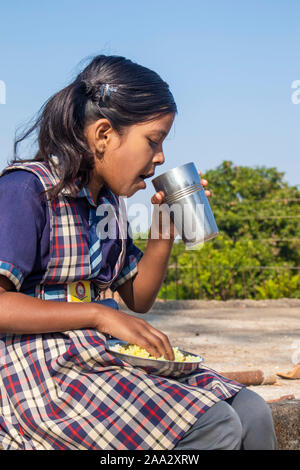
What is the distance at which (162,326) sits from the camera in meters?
7.41

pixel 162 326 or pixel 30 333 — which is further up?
pixel 30 333

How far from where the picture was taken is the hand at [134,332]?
1727mm

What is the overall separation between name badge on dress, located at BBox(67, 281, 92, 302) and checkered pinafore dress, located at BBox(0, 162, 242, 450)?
0.15ft

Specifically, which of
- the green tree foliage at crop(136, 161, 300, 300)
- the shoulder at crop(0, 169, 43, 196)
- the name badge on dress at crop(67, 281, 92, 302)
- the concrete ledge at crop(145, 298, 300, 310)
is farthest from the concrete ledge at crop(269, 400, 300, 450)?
the green tree foliage at crop(136, 161, 300, 300)

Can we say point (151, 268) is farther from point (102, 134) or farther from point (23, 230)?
point (23, 230)

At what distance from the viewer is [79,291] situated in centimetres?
192

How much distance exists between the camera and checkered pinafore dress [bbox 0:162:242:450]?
1.62 metres

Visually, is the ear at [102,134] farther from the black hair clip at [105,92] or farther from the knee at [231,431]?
the knee at [231,431]

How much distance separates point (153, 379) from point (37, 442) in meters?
0.38

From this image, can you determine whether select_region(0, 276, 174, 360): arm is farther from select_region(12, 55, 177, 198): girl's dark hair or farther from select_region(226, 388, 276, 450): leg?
select_region(12, 55, 177, 198): girl's dark hair

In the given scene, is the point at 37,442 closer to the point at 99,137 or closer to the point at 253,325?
the point at 99,137

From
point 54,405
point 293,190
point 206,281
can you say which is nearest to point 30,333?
point 54,405

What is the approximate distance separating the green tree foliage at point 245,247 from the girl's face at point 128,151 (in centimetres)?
879

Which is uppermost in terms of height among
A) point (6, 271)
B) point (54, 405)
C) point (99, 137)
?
point (99, 137)
